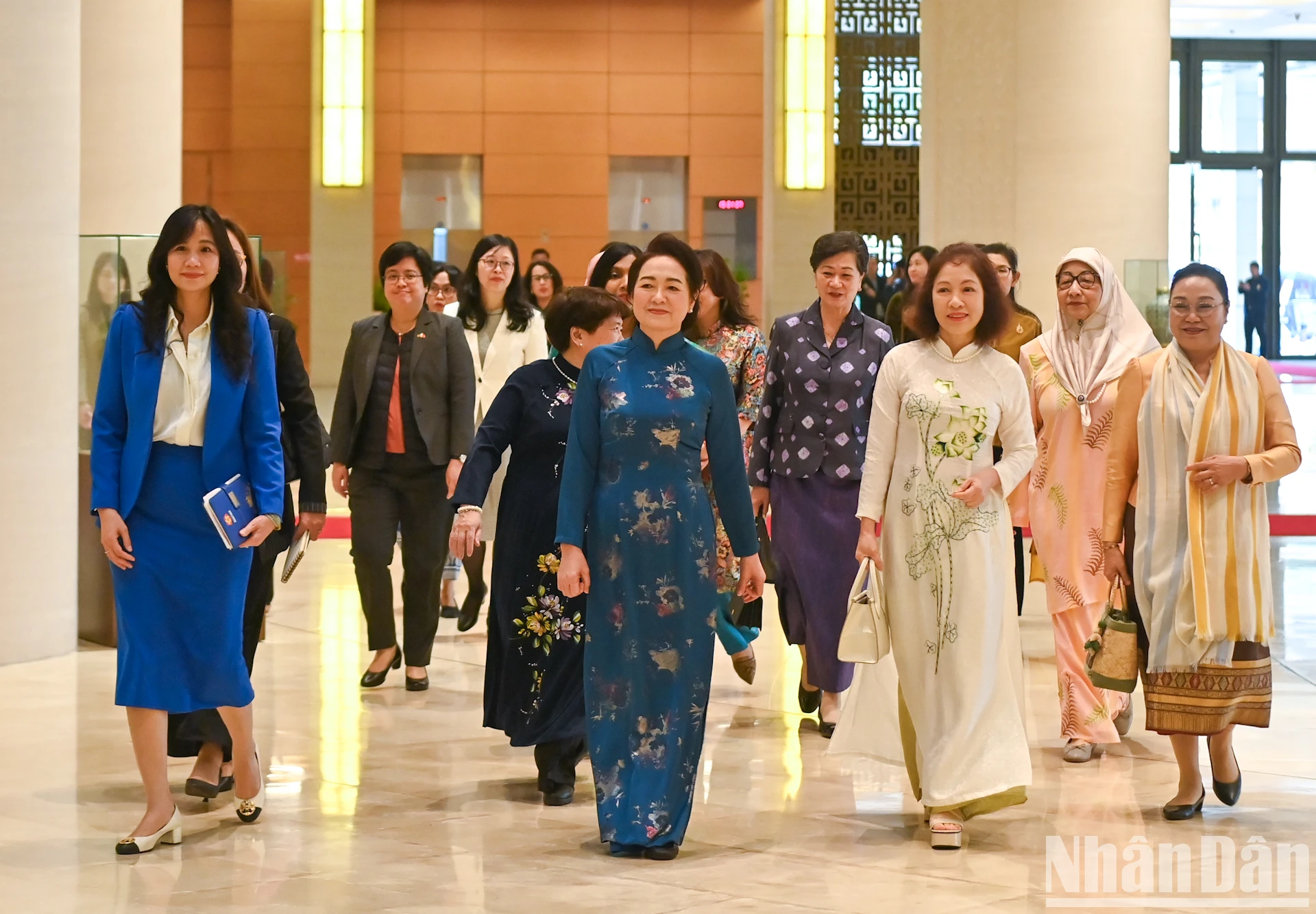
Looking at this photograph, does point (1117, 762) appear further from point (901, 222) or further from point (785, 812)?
point (901, 222)

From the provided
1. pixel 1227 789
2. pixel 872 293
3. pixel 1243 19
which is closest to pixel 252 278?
pixel 1227 789

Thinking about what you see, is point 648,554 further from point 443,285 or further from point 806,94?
point 806,94

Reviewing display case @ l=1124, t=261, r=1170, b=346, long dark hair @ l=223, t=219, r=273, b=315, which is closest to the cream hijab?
long dark hair @ l=223, t=219, r=273, b=315

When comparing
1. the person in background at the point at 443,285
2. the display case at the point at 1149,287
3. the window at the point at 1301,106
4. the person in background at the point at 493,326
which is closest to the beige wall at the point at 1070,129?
the display case at the point at 1149,287

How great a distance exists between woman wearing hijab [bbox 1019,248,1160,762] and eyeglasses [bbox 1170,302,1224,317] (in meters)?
0.88

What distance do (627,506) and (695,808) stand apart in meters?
1.13

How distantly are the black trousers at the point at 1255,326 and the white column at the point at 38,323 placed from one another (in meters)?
25.0

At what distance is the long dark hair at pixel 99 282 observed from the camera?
8.04m

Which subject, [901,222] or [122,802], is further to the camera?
[901,222]

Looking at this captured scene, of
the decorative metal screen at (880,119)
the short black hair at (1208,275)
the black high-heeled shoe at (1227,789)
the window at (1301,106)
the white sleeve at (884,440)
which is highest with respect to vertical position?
the window at (1301,106)

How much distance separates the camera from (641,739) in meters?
4.76

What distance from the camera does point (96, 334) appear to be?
26.5 feet

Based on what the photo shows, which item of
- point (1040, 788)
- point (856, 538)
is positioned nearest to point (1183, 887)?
point (1040, 788)

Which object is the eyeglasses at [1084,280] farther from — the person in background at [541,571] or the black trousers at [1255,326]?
the black trousers at [1255,326]
